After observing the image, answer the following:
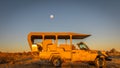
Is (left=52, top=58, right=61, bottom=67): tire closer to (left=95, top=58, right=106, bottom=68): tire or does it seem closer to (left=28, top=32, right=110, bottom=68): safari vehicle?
(left=28, top=32, right=110, bottom=68): safari vehicle

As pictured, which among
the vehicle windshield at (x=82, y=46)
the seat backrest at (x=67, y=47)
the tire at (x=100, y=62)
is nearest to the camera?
the seat backrest at (x=67, y=47)

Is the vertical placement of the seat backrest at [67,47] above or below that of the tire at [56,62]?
above

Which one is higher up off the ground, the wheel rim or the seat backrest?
the seat backrest


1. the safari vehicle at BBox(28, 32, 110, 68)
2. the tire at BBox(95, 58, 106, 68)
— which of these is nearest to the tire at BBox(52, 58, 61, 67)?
the safari vehicle at BBox(28, 32, 110, 68)

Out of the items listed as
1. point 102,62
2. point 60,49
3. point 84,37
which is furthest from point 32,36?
point 102,62

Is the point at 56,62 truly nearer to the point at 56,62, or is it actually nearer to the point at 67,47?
the point at 56,62

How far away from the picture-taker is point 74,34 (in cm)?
2103

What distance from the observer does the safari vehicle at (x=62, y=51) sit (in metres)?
20.9

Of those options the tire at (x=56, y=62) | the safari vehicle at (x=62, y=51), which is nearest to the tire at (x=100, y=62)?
the safari vehicle at (x=62, y=51)

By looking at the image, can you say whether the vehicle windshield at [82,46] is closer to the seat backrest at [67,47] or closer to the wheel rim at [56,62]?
the seat backrest at [67,47]

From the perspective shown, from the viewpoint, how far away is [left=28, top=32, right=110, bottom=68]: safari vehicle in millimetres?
20891

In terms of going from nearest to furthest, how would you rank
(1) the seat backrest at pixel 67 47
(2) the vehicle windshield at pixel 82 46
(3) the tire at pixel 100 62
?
(1) the seat backrest at pixel 67 47
(3) the tire at pixel 100 62
(2) the vehicle windshield at pixel 82 46

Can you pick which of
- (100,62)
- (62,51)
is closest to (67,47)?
(62,51)

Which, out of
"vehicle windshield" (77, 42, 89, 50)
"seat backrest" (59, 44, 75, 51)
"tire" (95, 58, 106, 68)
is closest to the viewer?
"seat backrest" (59, 44, 75, 51)
